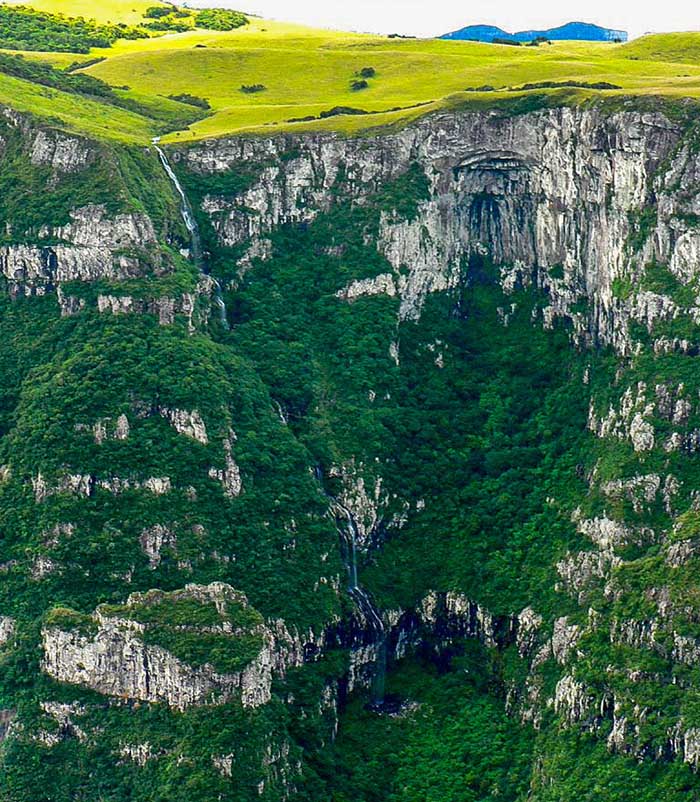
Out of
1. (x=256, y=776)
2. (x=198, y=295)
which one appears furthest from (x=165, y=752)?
(x=198, y=295)

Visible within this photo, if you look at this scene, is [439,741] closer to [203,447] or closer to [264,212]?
[203,447]

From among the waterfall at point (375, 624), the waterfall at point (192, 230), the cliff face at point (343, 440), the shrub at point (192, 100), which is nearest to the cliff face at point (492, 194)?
the cliff face at point (343, 440)

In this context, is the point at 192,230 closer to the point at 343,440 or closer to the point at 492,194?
the point at 343,440

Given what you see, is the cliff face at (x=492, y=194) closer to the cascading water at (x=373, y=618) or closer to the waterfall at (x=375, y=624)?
the cascading water at (x=373, y=618)

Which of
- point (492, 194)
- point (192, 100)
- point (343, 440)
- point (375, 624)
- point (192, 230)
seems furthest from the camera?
point (192, 100)

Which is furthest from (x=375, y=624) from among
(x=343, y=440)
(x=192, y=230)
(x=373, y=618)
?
(x=192, y=230)

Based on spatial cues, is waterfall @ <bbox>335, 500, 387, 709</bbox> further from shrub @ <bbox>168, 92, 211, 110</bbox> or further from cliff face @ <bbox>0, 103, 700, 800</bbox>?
shrub @ <bbox>168, 92, 211, 110</bbox>
